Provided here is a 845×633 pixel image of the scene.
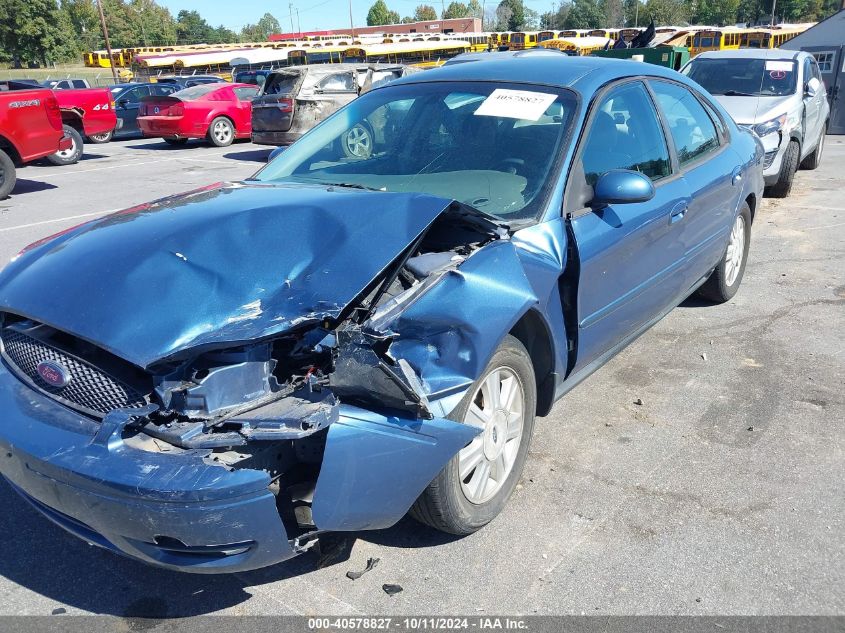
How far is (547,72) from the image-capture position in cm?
385

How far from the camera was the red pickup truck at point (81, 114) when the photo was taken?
49.1 feet

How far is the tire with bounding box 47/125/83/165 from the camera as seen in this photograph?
48.2 feet

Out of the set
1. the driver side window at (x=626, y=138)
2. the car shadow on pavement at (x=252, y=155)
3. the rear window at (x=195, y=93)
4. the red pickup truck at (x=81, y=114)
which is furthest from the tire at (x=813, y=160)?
the red pickup truck at (x=81, y=114)

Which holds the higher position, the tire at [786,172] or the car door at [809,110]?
the car door at [809,110]

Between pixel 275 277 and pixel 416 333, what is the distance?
518 mm

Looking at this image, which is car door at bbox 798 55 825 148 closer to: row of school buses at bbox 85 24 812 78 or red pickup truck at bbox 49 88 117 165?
red pickup truck at bbox 49 88 117 165

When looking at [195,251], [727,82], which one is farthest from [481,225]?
[727,82]

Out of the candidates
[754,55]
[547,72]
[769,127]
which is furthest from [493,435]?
[754,55]

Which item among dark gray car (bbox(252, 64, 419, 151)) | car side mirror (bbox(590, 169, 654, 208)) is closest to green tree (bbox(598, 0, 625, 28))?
dark gray car (bbox(252, 64, 419, 151))

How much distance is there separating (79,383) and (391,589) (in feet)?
4.24

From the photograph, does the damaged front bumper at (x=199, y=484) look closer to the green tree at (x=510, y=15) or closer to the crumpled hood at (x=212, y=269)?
the crumpled hood at (x=212, y=269)

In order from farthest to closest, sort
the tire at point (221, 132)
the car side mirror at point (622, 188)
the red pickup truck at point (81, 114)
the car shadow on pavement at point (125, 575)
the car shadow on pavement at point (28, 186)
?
the tire at point (221, 132)
the red pickup truck at point (81, 114)
the car shadow on pavement at point (28, 186)
the car side mirror at point (622, 188)
the car shadow on pavement at point (125, 575)

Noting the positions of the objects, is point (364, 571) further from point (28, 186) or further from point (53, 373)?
point (28, 186)

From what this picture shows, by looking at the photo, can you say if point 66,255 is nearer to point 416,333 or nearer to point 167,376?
point 167,376
